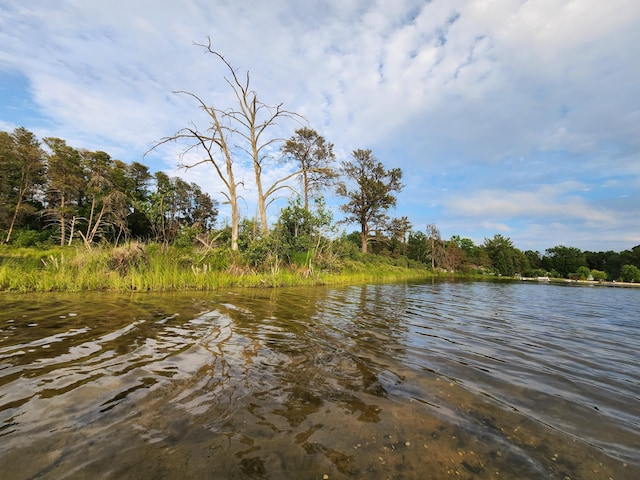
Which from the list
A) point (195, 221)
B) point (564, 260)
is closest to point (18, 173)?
point (195, 221)

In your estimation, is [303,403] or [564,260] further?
[564,260]

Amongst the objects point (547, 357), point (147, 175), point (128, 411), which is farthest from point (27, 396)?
point (147, 175)

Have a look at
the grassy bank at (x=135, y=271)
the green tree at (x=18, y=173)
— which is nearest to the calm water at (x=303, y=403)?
the grassy bank at (x=135, y=271)

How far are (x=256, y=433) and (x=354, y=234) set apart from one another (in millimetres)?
58179

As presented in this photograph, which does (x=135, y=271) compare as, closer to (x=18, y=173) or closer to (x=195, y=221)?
(x=195, y=221)

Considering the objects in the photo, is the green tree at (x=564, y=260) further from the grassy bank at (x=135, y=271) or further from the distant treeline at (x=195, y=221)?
the grassy bank at (x=135, y=271)

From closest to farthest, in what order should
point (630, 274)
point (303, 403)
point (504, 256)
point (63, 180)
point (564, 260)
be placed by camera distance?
point (303, 403), point (63, 180), point (630, 274), point (504, 256), point (564, 260)

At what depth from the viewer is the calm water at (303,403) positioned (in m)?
1.73

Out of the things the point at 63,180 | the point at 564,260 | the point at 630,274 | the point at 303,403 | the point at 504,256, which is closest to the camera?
the point at 303,403

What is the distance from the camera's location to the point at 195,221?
110 feet

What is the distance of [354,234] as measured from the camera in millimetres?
59625

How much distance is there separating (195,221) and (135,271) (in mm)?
25802

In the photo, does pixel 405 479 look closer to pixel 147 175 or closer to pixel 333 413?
pixel 333 413

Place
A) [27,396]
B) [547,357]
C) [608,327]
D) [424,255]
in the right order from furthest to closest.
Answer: [424,255] < [608,327] < [547,357] < [27,396]
